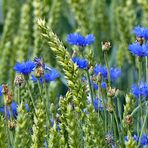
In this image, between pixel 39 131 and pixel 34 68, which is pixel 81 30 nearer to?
pixel 34 68

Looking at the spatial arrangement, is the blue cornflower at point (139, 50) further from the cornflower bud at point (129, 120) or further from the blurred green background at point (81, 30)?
the blurred green background at point (81, 30)

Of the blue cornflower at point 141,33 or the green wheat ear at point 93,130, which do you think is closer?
the green wheat ear at point 93,130

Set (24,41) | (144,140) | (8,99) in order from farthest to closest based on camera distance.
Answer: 1. (24,41)
2. (144,140)
3. (8,99)

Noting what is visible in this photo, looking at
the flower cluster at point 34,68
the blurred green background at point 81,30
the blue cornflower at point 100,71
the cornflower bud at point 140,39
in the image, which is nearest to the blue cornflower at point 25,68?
the flower cluster at point 34,68

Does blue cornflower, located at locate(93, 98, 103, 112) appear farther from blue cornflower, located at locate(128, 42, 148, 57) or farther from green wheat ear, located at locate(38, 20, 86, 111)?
green wheat ear, located at locate(38, 20, 86, 111)

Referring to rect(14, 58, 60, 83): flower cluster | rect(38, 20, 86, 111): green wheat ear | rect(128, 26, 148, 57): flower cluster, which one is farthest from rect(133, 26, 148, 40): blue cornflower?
rect(38, 20, 86, 111): green wheat ear

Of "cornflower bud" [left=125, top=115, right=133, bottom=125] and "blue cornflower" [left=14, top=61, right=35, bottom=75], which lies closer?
"cornflower bud" [left=125, top=115, right=133, bottom=125]

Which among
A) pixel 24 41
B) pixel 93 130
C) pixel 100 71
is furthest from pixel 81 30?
pixel 93 130

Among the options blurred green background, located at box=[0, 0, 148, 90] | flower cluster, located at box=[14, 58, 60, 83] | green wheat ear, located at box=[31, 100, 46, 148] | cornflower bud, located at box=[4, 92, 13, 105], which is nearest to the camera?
green wheat ear, located at box=[31, 100, 46, 148]

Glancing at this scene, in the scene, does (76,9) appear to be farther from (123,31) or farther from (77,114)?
(77,114)

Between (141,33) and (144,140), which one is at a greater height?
(141,33)

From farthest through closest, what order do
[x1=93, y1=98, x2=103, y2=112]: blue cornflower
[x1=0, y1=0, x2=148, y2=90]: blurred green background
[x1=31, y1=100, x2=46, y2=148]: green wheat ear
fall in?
[x1=0, y1=0, x2=148, y2=90]: blurred green background → [x1=93, y1=98, x2=103, y2=112]: blue cornflower → [x1=31, y1=100, x2=46, y2=148]: green wheat ear
